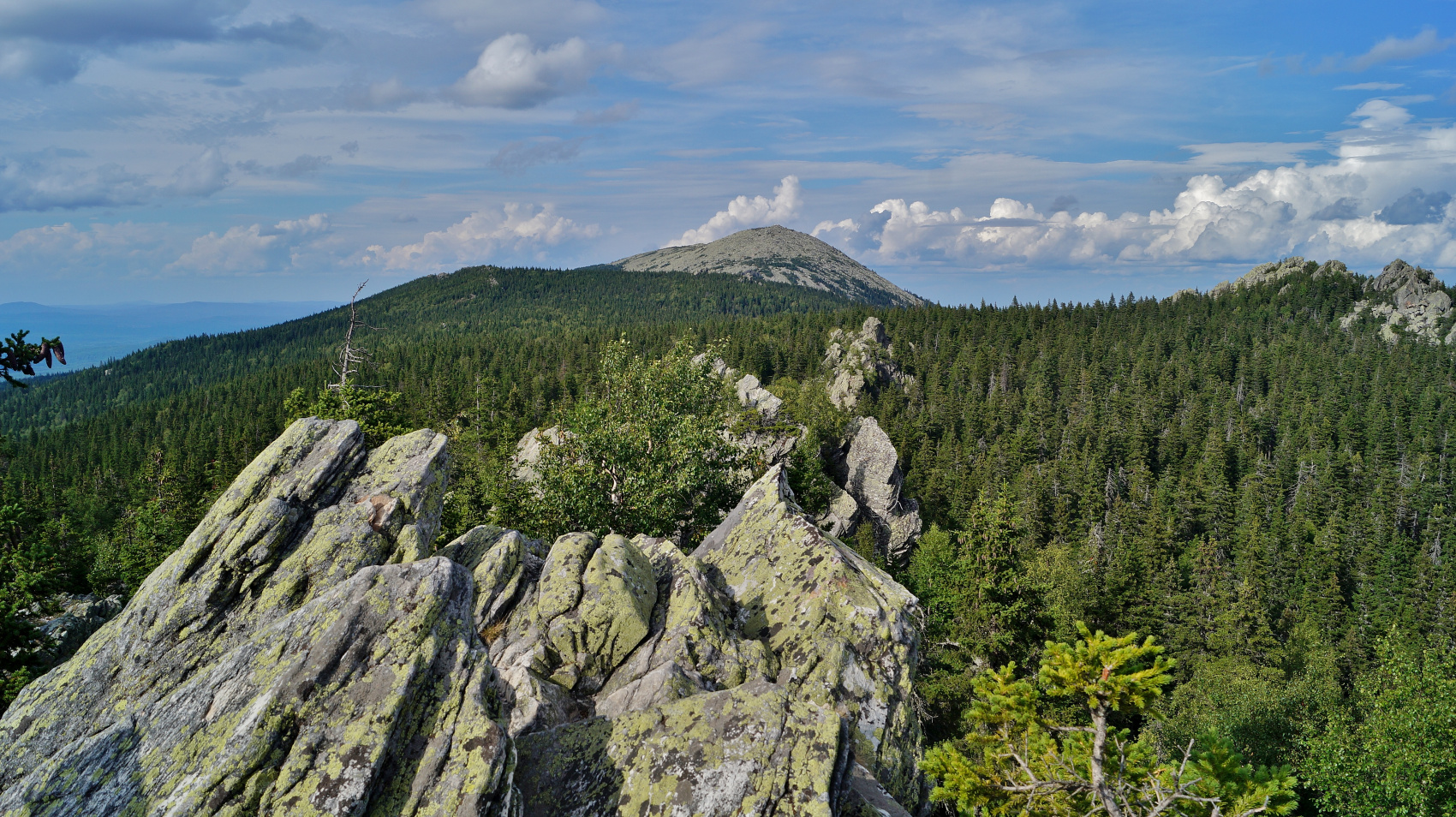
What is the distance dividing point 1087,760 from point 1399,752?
29.2m

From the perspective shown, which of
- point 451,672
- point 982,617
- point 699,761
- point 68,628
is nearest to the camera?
point 699,761

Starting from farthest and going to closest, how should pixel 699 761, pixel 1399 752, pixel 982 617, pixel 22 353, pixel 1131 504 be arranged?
pixel 1131 504, pixel 982 617, pixel 1399 752, pixel 699 761, pixel 22 353

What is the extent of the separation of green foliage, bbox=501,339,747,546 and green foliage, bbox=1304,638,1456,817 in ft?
101

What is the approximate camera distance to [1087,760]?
13.0 metres

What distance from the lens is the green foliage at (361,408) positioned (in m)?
36.0

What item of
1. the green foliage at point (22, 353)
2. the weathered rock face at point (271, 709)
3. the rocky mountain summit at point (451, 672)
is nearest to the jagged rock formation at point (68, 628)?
the rocky mountain summit at point (451, 672)

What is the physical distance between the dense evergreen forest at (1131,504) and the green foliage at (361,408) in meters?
5.68

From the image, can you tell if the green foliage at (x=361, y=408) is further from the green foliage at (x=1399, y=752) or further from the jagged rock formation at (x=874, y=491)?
the green foliage at (x=1399, y=752)

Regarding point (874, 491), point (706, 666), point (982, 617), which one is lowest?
point (874, 491)

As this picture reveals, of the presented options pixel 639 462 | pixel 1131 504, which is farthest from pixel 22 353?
pixel 1131 504

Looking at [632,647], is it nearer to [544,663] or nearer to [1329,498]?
[544,663]

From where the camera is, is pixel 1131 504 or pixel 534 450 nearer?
pixel 534 450

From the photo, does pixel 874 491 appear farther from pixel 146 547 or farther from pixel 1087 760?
pixel 1087 760

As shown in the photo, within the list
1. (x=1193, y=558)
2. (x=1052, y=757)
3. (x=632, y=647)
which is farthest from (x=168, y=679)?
(x=1193, y=558)
